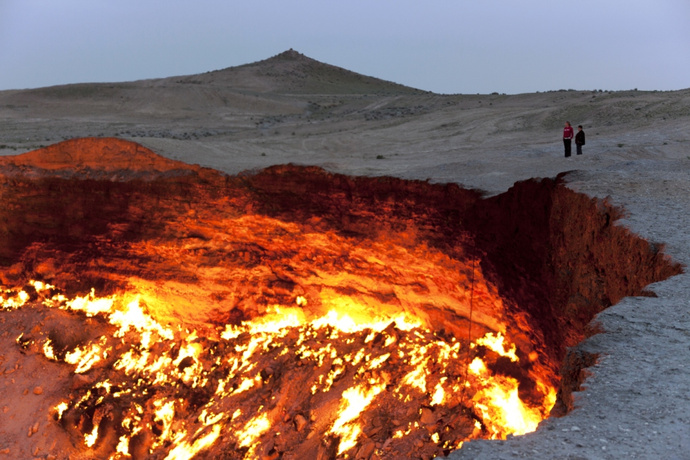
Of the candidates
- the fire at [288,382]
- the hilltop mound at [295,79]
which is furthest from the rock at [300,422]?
the hilltop mound at [295,79]

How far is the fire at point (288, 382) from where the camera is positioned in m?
8.77

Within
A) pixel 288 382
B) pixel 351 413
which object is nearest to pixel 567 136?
pixel 351 413

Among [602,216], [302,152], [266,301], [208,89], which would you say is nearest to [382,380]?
[266,301]

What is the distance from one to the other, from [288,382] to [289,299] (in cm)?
201

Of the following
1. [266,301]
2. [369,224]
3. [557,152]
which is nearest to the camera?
[369,224]

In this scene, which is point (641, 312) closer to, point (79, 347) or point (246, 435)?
point (246, 435)

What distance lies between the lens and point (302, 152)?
58.7 ft

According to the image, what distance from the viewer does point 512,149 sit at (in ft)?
45.9

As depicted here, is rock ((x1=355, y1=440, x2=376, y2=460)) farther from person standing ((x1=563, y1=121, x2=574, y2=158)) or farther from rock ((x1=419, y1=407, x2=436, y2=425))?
person standing ((x1=563, y1=121, x2=574, y2=158))

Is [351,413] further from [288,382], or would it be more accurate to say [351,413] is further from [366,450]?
[288,382]

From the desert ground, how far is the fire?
5.84 ft

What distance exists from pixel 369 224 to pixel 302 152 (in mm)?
8116

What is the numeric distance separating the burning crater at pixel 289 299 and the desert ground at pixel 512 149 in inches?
22.7

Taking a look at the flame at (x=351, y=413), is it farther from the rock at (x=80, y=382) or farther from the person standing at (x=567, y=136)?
the person standing at (x=567, y=136)
